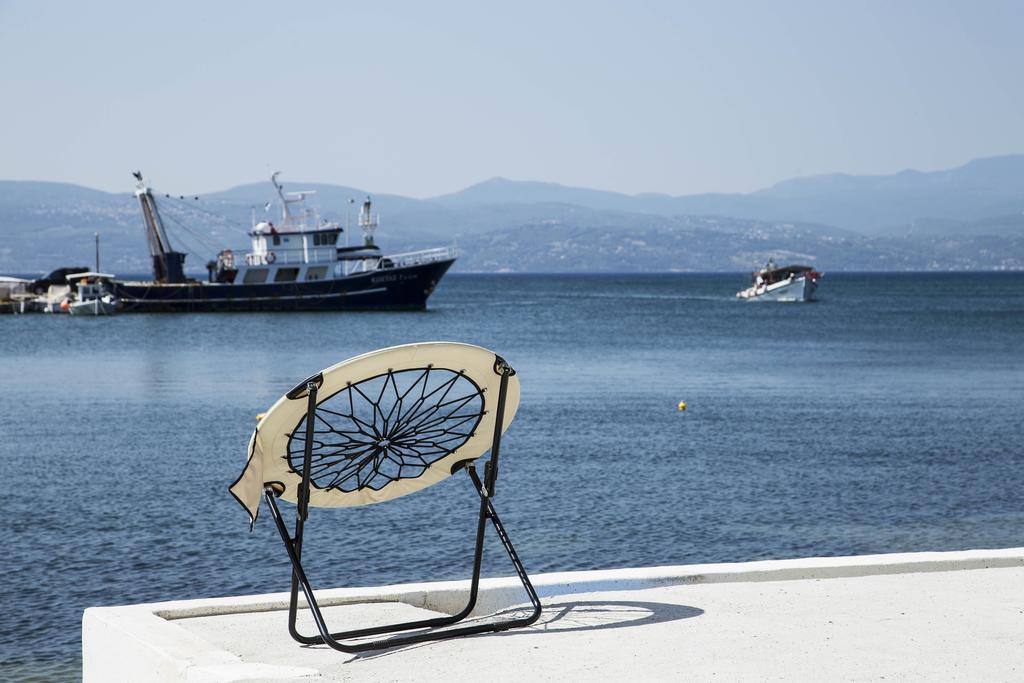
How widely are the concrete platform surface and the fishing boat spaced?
71.1 m

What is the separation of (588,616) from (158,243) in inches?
3246

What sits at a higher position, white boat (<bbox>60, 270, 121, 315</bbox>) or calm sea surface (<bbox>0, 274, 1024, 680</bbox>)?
calm sea surface (<bbox>0, 274, 1024, 680</bbox>)

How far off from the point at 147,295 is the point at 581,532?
77743mm

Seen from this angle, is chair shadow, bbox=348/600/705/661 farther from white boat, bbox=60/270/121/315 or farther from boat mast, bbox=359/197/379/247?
white boat, bbox=60/270/121/315

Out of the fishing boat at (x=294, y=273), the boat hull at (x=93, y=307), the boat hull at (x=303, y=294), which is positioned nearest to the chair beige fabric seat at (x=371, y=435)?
the fishing boat at (x=294, y=273)

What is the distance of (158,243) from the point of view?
281 feet

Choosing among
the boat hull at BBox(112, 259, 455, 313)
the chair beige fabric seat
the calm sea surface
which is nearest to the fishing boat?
the boat hull at BBox(112, 259, 455, 313)

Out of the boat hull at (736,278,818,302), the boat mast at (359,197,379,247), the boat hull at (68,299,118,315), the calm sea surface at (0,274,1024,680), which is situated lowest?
the boat hull at (68,299,118,315)

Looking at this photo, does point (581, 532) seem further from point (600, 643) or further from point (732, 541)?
point (600, 643)

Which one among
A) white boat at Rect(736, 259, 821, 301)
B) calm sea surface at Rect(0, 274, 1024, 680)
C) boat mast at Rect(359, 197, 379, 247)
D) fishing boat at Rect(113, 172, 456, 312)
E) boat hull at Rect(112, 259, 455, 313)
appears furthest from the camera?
white boat at Rect(736, 259, 821, 301)

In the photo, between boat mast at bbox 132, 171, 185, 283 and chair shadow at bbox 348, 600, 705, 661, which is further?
boat mast at bbox 132, 171, 185, 283

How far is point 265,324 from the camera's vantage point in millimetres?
73688

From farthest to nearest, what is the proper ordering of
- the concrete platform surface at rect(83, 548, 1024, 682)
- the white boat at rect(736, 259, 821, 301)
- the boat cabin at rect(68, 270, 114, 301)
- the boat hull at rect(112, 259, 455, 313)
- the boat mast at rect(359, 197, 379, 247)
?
the white boat at rect(736, 259, 821, 301) < the boat cabin at rect(68, 270, 114, 301) < the boat hull at rect(112, 259, 455, 313) < the boat mast at rect(359, 197, 379, 247) < the concrete platform surface at rect(83, 548, 1024, 682)

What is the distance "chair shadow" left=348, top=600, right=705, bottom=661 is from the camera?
20.6ft
